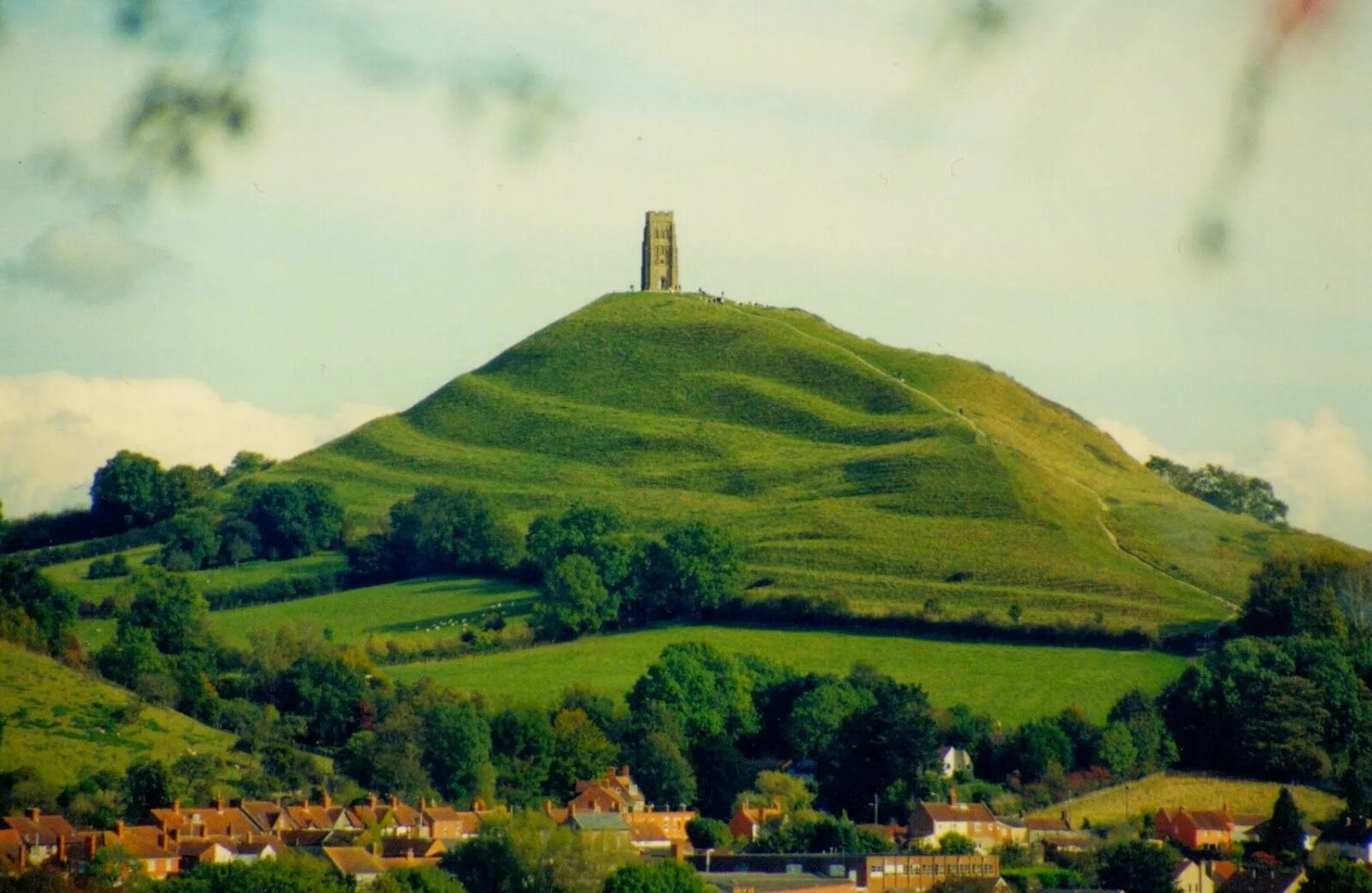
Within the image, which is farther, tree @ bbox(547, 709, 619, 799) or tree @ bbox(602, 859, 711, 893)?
tree @ bbox(547, 709, 619, 799)

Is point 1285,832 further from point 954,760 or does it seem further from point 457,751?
point 457,751

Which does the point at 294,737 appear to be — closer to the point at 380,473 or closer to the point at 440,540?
the point at 440,540

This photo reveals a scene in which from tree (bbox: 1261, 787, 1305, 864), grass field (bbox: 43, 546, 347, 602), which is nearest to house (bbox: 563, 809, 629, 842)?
tree (bbox: 1261, 787, 1305, 864)

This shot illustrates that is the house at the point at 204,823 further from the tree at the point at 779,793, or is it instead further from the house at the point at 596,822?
the tree at the point at 779,793

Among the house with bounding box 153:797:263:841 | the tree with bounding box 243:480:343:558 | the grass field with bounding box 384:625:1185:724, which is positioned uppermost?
the tree with bounding box 243:480:343:558

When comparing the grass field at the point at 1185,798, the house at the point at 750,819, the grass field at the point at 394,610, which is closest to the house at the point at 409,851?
the house at the point at 750,819

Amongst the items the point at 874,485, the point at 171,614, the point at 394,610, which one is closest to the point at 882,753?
the point at 171,614

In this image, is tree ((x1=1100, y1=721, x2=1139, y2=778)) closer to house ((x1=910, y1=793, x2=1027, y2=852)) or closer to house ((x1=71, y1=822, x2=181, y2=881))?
house ((x1=910, y1=793, x2=1027, y2=852))
